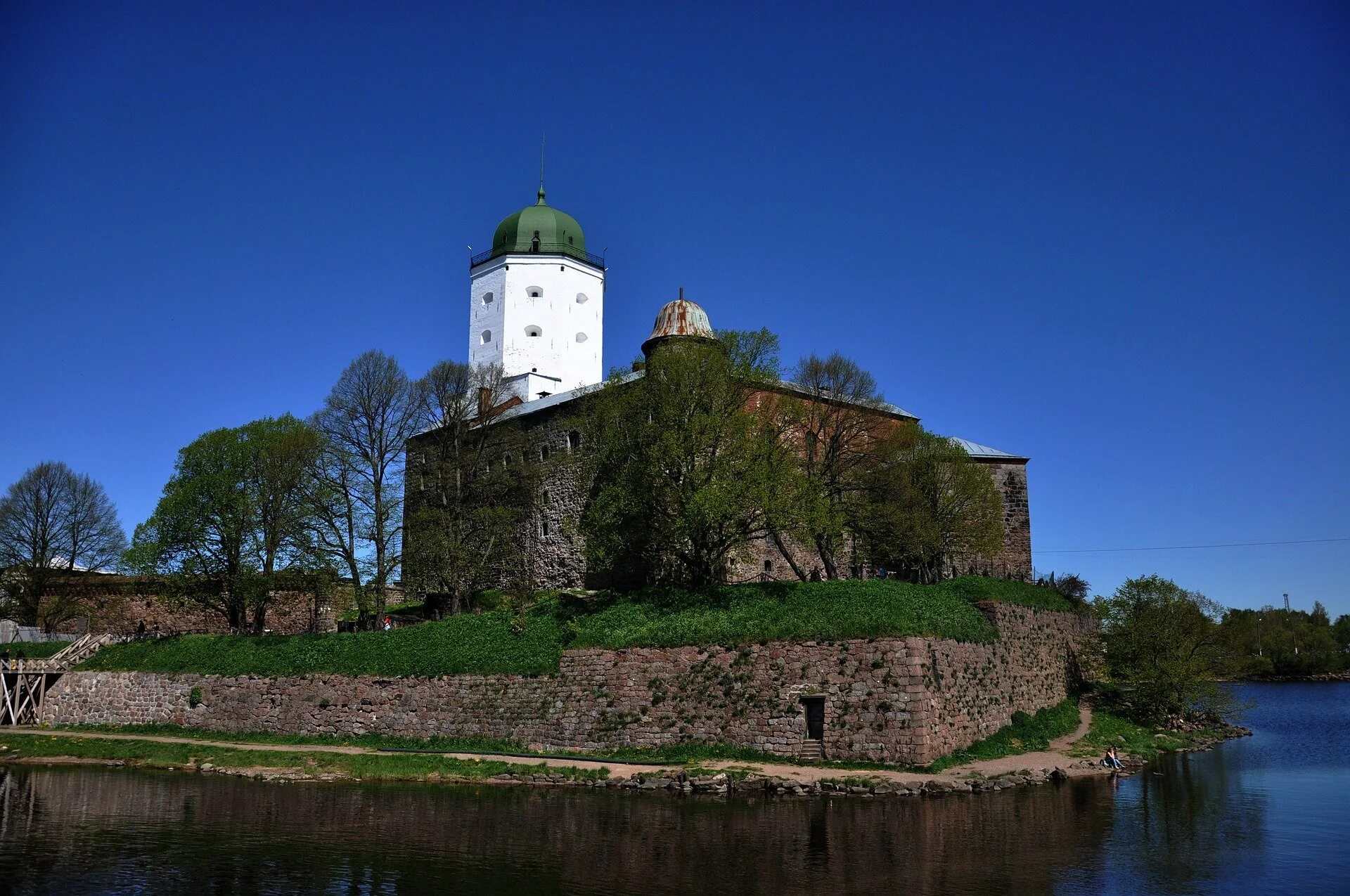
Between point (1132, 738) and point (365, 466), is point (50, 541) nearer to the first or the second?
point (365, 466)

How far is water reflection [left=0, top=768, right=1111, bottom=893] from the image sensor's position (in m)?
13.5

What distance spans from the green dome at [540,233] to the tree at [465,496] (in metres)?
9.13

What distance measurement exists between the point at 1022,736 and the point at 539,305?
29.8 m

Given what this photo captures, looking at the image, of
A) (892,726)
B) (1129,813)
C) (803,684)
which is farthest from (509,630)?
(1129,813)

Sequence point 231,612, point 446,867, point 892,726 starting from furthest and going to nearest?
point 231,612, point 892,726, point 446,867

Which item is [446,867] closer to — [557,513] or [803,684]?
[803,684]

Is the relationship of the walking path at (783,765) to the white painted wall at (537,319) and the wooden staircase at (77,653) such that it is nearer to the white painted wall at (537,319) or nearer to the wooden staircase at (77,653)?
the wooden staircase at (77,653)

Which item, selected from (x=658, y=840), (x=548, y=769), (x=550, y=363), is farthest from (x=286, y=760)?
(x=550, y=363)

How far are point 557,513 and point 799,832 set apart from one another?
845 inches

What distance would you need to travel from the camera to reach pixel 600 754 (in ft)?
75.0

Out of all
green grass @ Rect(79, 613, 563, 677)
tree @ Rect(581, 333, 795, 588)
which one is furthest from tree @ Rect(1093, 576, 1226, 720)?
green grass @ Rect(79, 613, 563, 677)

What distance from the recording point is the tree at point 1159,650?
30000 millimetres

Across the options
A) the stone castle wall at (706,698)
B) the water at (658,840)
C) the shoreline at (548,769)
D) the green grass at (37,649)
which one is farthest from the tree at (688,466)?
the green grass at (37,649)

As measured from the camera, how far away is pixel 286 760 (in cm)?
2347
